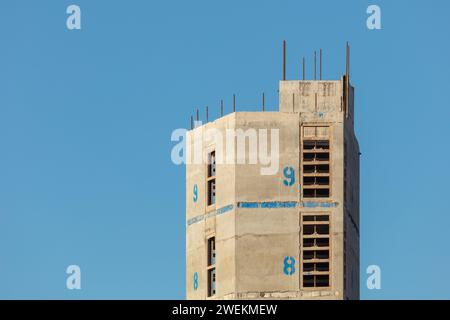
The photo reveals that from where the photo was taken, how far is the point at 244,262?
134375 millimetres

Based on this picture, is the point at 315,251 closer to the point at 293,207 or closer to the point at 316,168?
the point at 293,207

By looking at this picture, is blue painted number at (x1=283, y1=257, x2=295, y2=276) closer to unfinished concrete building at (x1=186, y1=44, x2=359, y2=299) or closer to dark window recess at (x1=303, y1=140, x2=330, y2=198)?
unfinished concrete building at (x1=186, y1=44, x2=359, y2=299)

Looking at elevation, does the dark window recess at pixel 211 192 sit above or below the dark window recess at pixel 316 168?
below

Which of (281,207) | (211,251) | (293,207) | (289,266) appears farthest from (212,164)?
(289,266)

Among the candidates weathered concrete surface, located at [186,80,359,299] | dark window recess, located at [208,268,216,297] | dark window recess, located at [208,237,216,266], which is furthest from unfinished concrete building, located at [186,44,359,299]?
dark window recess, located at [208,237,216,266]

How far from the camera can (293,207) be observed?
134875mm

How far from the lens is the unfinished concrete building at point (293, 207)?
Result: 134125mm

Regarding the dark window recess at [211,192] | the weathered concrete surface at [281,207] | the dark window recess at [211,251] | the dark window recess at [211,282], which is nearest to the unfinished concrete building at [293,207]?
the weathered concrete surface at [281,207]

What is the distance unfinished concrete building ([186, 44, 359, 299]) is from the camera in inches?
5281

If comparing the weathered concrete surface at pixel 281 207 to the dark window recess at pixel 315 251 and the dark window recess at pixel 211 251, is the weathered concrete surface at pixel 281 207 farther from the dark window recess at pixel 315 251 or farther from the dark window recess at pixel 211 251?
the dark window recess at pixel 211 251

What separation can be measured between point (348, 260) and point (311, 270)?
12.3ft
